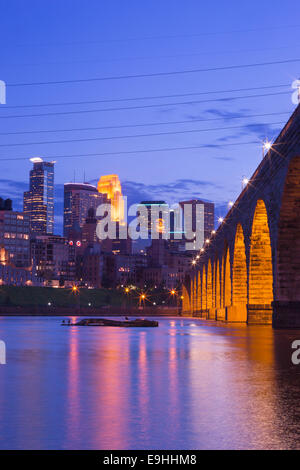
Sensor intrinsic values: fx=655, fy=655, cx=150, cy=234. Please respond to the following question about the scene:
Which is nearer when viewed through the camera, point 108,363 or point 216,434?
point 216,434

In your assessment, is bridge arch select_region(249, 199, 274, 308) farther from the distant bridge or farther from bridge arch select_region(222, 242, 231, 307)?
bridge arch select_region(222, 242, 231, 307)

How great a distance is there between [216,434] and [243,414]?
1772 mm

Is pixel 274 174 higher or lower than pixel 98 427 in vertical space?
higher

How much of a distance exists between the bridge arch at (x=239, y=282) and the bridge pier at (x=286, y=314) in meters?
27.8

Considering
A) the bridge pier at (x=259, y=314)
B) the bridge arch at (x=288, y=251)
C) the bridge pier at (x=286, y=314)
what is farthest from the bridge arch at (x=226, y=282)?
the bridge pier at (x=286, y=314)

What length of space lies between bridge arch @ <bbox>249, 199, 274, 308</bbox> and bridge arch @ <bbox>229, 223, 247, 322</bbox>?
11.7 meters

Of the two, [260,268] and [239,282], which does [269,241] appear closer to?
[260,268]

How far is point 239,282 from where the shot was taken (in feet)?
258

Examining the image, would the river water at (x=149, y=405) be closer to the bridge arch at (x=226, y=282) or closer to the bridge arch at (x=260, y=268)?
the bridge arch at (x=260, y=268)

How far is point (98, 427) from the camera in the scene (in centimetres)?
935

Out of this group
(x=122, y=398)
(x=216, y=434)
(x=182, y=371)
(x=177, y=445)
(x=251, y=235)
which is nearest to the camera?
(x=177, y=445)
